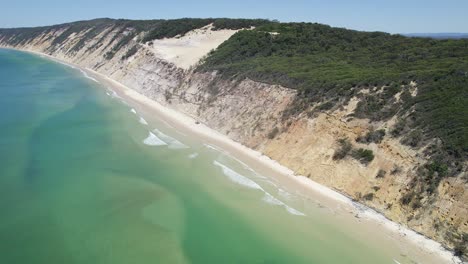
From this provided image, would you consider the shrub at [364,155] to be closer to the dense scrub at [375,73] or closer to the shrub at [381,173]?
the dense scrub at [375,73]

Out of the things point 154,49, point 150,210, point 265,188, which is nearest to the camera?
point 150,210

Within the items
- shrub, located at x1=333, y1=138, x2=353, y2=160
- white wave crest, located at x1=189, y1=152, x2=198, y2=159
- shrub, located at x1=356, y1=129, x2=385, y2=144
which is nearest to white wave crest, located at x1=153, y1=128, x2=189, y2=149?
white wave crest, located at x1=189, y1=152, x2=198, y2=159

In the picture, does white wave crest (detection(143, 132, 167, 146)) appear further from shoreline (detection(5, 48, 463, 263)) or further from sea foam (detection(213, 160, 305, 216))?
sea foam (detection(213, 160, 305, 216))

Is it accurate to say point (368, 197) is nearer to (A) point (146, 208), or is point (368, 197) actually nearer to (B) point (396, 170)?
(B) point (396, 170)

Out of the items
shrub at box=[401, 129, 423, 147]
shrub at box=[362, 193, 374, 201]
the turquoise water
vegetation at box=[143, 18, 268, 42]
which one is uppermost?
vegetation at box=[143, 18, 268, 42]

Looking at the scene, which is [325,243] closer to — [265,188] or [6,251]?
[265,188]

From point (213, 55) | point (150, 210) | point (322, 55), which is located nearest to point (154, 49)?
point (213, 55)

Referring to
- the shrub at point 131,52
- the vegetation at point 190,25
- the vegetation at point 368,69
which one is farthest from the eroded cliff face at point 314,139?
the vegetation at point 190,25
